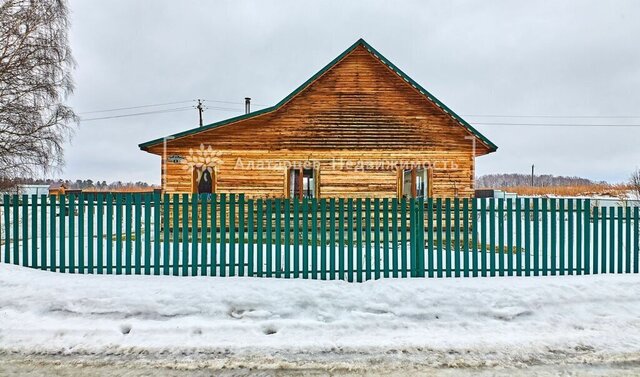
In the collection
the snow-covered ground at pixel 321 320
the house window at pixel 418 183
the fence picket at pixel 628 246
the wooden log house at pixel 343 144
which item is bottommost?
the snow-covered ground at pixel 321 320

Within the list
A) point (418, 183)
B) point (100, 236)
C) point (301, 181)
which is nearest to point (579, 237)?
point (418, 183)

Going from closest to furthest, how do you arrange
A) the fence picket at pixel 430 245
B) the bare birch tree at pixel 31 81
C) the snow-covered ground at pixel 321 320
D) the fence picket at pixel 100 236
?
the snow-covered ground at pixel 321 320 < the fence picket at pixel 100 236 < the fence picket at pixel 430 245 < the bare birch tree at pixel 31 81

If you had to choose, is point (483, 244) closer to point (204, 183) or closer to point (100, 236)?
point (100, 236)

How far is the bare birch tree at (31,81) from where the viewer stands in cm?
1336

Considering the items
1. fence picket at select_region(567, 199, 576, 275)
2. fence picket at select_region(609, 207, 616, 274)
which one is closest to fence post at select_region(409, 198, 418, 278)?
fence picket at select_region(567, 199, 576, 275)

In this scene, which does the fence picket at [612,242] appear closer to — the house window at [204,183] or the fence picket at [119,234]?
the fence picket at [119,234]

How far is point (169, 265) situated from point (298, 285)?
2.51m

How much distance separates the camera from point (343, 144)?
1412 cm

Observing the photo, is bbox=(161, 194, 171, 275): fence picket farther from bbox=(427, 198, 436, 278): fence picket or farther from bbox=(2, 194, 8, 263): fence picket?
bbox=(427, 198, 436, 278): fence picket

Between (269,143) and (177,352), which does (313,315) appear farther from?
(269,143)

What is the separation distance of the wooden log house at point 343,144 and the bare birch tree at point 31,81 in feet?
16.6

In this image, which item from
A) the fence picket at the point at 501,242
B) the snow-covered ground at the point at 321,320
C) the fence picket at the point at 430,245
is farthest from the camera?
the fence picket at the point at 501,242

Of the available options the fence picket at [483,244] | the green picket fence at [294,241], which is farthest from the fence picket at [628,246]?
the fence picket at [483,244]

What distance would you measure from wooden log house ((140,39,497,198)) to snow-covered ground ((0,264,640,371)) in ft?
26.6
